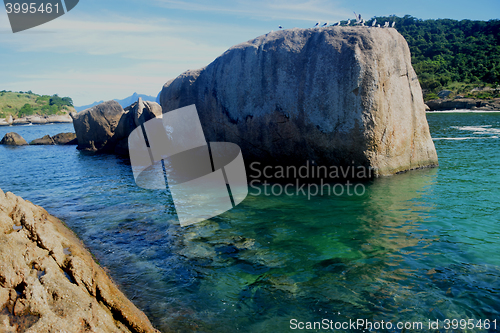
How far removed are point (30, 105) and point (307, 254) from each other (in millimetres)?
112029

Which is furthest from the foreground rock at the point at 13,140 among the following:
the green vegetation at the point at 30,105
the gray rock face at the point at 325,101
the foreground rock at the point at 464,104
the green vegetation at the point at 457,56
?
the green vegetation at the point at 30,105

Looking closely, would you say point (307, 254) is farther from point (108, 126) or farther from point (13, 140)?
point (13, 140)

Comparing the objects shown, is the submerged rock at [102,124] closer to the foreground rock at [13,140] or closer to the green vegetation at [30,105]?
the foreground rock at [13,140]

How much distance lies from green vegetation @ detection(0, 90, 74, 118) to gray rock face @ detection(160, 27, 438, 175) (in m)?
96.4

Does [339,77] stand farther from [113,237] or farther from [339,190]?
[113,237]

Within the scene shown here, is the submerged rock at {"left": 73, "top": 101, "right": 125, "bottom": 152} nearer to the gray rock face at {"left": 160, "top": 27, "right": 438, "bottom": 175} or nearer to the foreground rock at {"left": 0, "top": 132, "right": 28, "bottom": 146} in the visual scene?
the foreground rock at {"left": 0, "top": 132, "right": 28, "bottom": 146}

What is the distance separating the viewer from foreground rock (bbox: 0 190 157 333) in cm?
274

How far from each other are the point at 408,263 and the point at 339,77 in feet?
19.4

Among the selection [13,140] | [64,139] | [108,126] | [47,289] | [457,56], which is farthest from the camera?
[457,56]

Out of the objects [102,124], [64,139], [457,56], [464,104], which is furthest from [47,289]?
[457,56]

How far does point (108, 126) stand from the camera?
66.0 feet

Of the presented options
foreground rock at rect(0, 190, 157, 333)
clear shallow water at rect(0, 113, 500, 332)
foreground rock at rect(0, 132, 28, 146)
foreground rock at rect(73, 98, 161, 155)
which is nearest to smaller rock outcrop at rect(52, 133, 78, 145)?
foreground rock at rect(0, 132, 28, 146)

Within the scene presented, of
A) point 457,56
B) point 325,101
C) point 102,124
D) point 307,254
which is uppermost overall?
point 457,56

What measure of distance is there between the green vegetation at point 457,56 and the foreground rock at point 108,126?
144 ft
